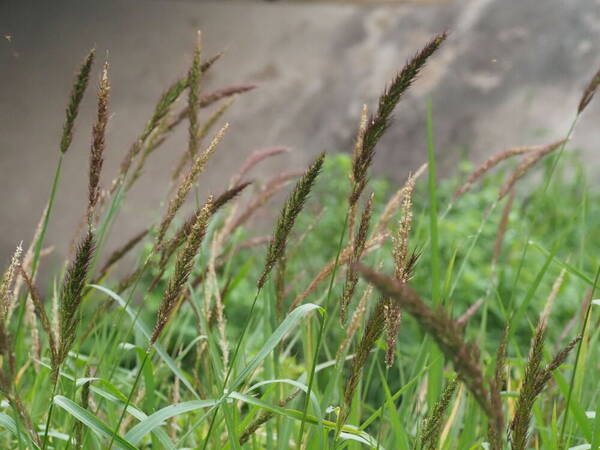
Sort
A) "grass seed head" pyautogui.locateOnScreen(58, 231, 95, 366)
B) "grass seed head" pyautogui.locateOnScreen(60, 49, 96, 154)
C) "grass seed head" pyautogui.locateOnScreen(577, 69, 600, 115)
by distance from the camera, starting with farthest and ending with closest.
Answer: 1. "grass seed head" pyautogui.locateOnScreen(577, 69, 600, 115)
2. "grass seed head" pyautogui.locateOnScreen(60, 49, 96, 154)
3. "grass seed head" pyautogui.locateOnScreen(58, 231, 95, 366)

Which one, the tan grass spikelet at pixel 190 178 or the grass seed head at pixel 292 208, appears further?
the tan grass spikelet at pixel 190 178

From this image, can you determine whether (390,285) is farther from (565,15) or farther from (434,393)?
(565,15)

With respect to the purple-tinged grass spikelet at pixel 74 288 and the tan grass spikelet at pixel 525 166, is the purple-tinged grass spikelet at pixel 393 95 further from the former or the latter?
the tan grass spikelet at pixel 525 166

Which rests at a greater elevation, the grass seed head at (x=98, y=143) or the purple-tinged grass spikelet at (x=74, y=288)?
the grass seed head at (x=98, y=143)

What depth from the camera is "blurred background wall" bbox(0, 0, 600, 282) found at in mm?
5523

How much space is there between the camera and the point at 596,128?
5848mm

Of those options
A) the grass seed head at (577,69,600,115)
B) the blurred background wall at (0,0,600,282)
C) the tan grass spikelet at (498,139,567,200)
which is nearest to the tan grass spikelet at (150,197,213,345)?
the grass seed head at (577,69,600,115)

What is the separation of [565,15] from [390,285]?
5.67 metres

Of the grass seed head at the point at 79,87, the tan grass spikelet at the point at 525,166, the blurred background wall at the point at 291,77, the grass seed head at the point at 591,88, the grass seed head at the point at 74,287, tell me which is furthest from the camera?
the blurred background wall at the point at 291,77

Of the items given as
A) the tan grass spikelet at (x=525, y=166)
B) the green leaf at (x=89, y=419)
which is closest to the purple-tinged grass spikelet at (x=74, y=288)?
the green leaf at (x=89, y=419)

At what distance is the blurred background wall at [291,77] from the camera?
5523 mm

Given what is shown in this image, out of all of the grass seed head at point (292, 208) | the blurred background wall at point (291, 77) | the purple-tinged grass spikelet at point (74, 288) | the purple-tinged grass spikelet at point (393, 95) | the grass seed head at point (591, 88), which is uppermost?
the blurred background wall at point (291, 77)

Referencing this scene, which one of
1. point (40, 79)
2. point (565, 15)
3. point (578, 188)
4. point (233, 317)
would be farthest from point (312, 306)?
point (565, 15)

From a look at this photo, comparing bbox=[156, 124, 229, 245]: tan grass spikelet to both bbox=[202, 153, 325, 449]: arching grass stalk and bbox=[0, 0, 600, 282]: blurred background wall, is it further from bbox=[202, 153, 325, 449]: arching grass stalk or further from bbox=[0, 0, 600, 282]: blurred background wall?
bbox=[0, 0, 600, 282]: blurred background wall
